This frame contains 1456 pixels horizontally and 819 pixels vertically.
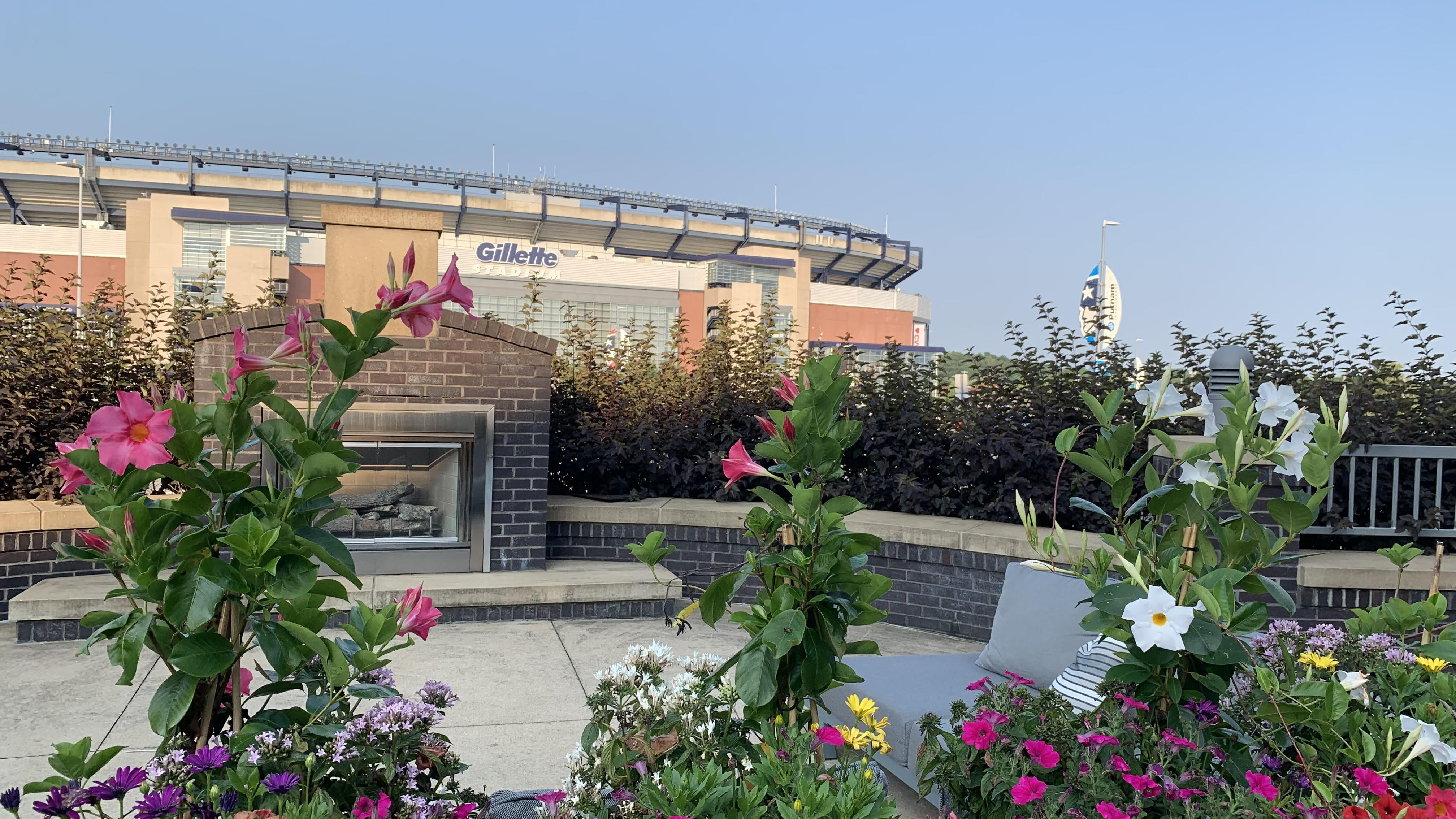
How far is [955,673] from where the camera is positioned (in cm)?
328

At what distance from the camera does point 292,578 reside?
4.57 ft

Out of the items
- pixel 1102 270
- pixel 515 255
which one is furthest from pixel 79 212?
pixel 1102 270

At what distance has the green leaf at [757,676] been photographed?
60.5 inches

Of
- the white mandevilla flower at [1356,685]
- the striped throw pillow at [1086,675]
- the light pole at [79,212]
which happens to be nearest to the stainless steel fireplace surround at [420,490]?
the striped throw pillow at [1086,675]

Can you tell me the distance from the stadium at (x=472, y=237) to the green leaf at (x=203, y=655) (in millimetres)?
24496

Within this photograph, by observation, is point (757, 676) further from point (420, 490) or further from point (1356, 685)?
point (420, 490)

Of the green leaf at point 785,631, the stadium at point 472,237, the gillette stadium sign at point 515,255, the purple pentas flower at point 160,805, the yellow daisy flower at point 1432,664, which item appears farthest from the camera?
the gillette stadium sign at point 515,255

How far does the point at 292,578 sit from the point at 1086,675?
2386mm

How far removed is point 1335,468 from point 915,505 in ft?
7.33

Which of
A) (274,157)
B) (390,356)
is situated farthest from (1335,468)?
(274,157)

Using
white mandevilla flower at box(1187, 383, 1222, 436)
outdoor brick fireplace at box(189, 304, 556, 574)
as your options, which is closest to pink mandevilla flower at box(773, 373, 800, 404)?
white mandevilla flower at box(1187, 383, 1222, 436)

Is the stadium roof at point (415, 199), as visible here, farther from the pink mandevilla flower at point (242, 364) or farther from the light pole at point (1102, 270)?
the pink mandevilla flower at point (242, 364)

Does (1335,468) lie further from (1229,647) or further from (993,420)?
(1229,647)

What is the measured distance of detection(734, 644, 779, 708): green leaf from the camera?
5.04ft
